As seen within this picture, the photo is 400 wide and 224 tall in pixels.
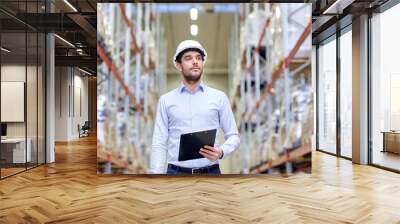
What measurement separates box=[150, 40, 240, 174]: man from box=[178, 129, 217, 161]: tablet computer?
0.20ft

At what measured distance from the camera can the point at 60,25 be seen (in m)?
8.02

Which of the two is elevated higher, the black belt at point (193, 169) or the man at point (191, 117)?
the man at point (191, 117)

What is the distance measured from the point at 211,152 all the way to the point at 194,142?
0.30m

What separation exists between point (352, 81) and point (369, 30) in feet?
3.52

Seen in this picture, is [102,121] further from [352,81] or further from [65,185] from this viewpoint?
[352,81]

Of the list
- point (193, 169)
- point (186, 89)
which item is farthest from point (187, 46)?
point (193, 169)

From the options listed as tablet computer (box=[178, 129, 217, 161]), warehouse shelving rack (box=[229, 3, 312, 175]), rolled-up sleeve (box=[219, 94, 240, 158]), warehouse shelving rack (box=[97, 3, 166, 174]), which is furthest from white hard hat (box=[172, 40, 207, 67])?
tablet computer (box=[178, 129, 217, 161])

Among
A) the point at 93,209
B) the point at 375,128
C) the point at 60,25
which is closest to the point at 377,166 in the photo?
the point at 375,128

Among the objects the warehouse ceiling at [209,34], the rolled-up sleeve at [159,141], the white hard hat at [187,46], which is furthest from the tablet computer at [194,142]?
the white hard hat at [187,46]

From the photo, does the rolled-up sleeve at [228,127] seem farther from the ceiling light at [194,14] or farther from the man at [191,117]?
the ceiling light at [194,14]

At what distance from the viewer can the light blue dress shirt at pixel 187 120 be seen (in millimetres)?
5930

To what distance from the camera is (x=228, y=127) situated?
609cm

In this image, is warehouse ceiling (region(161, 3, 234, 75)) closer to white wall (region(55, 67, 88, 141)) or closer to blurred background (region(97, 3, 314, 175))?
blurred background (region(97, 3, 314, 175))

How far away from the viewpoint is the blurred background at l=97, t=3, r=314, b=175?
617 cm
